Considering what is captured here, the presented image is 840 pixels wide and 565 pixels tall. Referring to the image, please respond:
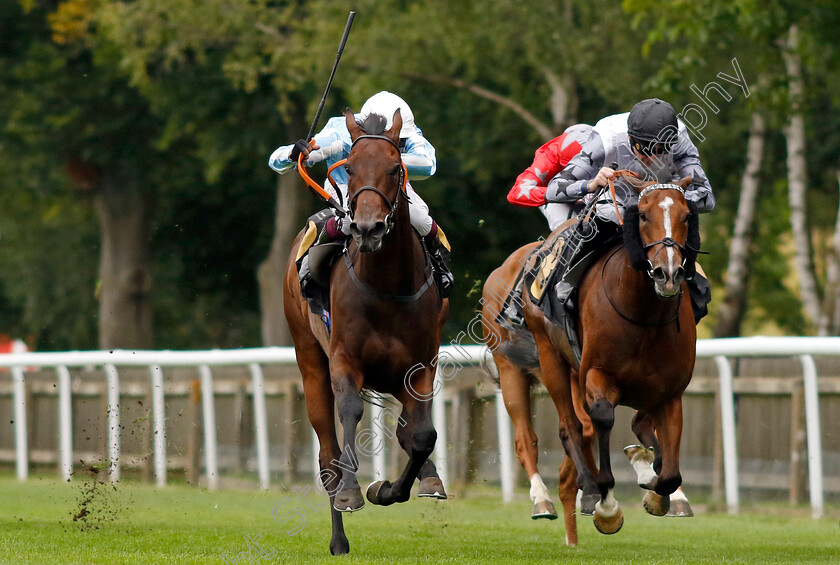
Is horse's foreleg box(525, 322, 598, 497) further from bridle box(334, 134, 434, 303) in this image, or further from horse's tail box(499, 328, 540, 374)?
bridle box(334, 134, 434, 303)

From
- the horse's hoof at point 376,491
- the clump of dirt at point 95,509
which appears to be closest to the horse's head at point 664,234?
the horse's hoof at point 376,491

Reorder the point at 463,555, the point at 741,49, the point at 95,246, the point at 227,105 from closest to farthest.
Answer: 1. the point at 463,555
2. the point at 741,49
3. the point at 227,105
4. the point at 95,246

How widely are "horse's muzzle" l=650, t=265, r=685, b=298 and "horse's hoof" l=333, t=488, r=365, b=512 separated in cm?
174

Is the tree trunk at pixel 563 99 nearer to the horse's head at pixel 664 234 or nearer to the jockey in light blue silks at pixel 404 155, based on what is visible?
the jockey in light blue silks at pixel 404 155

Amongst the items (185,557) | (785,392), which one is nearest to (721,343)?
(785,392)

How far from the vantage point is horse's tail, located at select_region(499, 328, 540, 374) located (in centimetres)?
891

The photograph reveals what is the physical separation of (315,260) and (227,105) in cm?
1552

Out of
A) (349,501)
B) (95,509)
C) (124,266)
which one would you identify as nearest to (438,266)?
(349,501)

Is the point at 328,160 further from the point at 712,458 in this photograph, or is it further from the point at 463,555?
the point at 712,458

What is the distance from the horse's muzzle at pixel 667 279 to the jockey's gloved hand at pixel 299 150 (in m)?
2.02

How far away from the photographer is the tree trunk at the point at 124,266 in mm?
23609

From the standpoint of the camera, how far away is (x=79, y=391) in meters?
14.9

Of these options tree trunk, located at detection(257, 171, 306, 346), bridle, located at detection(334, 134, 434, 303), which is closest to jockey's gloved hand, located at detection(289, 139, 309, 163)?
bridle, located at detection(334, 134, 434, 303)

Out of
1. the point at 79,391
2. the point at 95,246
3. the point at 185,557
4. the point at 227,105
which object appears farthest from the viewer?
the point at 95,246
